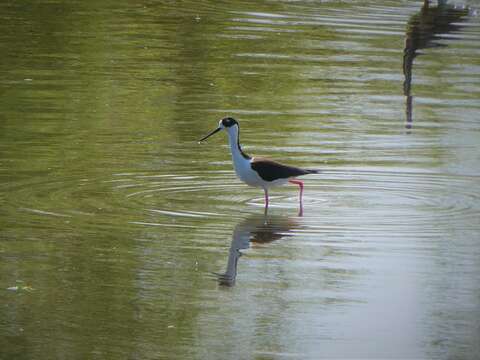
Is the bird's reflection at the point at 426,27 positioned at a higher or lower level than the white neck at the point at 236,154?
lower

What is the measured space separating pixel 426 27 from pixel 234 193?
1199 centimetres

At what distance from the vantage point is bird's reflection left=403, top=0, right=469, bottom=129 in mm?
20853

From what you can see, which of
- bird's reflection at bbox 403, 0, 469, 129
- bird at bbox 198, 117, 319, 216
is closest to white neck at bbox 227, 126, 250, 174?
bird at bbox 198, 117, 319, 216

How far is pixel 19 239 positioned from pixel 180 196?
2258mm

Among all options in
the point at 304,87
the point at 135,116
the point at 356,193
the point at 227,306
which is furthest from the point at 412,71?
the point at 227,306

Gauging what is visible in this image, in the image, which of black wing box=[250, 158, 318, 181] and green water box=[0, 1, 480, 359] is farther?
A: black wing box=[250, 158, 318, 181]

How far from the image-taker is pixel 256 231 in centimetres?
1266

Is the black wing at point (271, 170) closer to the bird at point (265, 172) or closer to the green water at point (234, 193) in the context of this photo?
the bird at point (265, 172)

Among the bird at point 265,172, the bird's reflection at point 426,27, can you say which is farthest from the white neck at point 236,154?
the bird's reflection at point 426,27

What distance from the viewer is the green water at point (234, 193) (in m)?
9.88

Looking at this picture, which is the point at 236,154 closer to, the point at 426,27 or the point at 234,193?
the point at 234,193

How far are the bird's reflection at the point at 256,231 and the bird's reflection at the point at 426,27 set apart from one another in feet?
18.8

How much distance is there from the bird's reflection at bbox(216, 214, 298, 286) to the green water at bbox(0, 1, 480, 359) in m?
0.03

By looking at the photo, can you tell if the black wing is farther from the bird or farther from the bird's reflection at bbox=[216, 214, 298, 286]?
the bird's reflection at bbox=[216, 214, 298, 286]
